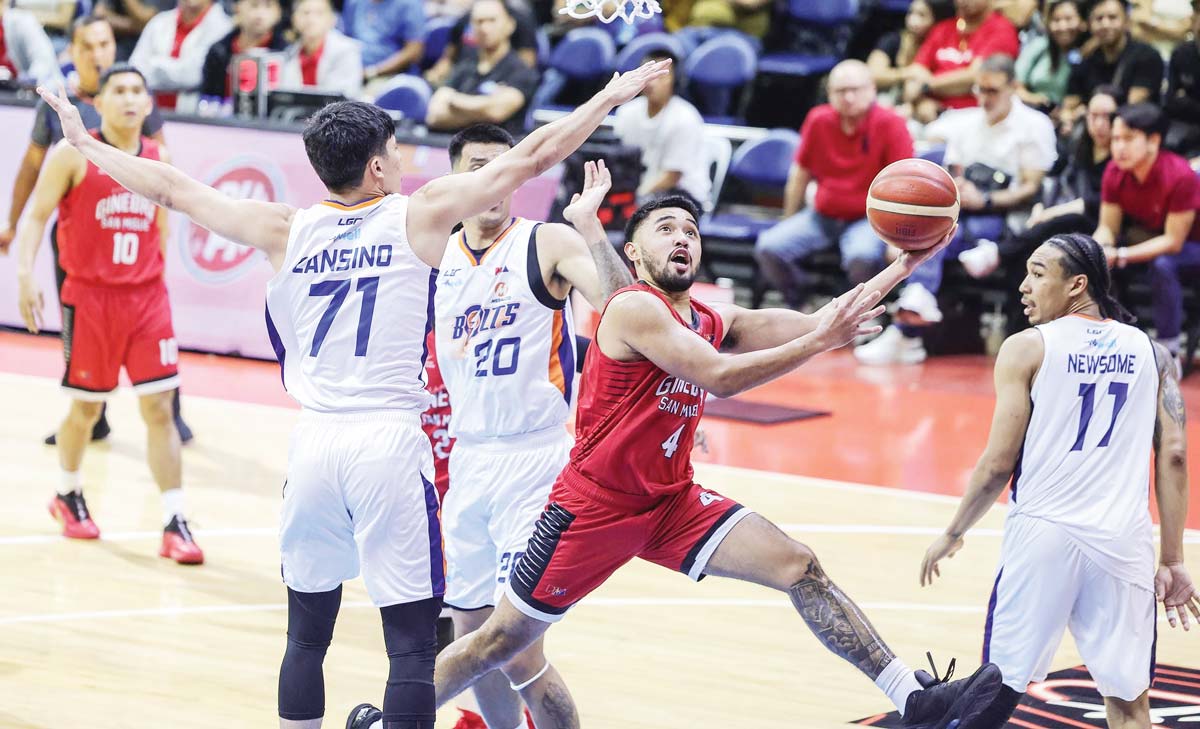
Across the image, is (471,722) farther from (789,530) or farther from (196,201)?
(789,530)

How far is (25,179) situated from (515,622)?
5.31 metres

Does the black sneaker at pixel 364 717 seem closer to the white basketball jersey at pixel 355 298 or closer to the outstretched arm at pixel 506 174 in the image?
the white basketball jersey at pixel 355 298

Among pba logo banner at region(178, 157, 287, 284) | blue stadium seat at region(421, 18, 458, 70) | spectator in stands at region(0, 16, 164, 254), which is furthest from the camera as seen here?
blue stadium seat at region(421, 18, 458, 70)

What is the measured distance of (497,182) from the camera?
4465 mm

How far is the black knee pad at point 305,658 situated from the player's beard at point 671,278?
4.16ft

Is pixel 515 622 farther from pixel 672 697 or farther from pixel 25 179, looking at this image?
pixel 25 179

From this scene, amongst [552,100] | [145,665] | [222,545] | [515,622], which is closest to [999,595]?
[515,622]

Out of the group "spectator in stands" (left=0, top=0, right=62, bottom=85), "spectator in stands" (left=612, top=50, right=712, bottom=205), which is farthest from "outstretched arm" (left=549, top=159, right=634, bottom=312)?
"spectator in stands" (left=0, top=0, right=62, bottom=85)

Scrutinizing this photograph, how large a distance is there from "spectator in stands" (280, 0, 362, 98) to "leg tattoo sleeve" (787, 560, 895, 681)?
32.1 feet

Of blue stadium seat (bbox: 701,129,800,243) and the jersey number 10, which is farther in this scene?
blue stadium seat (bbox: 701,129,800,243)

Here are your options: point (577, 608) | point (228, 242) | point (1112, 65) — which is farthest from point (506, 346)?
point (1112, 65)

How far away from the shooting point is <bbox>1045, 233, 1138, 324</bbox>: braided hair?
4.90 metres

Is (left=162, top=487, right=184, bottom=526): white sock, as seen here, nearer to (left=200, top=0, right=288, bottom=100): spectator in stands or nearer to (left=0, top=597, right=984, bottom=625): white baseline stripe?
(left=0, top=597, right=984, bottom=625): white baseline stripe

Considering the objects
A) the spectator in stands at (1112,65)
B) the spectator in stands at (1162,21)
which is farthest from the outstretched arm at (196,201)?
the spectator in stands at (1162,21)
